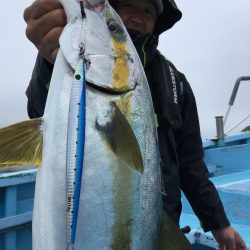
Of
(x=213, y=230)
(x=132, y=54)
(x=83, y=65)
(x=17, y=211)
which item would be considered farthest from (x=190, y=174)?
(x=17, y=211)

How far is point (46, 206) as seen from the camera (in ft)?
4.91

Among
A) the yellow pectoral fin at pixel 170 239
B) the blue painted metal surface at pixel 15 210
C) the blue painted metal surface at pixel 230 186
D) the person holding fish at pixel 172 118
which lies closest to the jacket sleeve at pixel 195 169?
the person holding fish at pixel 172 118

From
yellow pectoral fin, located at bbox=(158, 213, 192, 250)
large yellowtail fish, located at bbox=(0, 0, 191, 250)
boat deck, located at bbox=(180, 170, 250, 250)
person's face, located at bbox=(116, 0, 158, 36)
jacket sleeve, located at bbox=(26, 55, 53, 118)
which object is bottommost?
boat deck, located at bbox=(180, 170, 250, 250)

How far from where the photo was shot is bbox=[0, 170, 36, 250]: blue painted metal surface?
3.48 m

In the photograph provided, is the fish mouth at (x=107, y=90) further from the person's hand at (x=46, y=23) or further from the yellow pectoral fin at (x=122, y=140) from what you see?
the person's hand at (x=46, y=23)

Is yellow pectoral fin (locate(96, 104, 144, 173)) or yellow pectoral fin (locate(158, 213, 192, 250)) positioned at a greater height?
yellow pectoral fin (locate(96, 104, 144, 173))

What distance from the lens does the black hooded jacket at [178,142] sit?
8.38ft

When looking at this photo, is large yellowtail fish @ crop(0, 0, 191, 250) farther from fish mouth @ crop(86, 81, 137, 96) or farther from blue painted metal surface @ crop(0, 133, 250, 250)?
blue painted metal surface @ crop(0, 133, 250, 250)

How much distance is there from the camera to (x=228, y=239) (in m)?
2.77

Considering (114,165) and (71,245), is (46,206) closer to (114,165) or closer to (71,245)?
(71,245)

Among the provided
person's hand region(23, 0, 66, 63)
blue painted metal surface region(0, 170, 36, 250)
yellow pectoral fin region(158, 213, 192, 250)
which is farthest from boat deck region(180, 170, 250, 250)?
person's hand region(23, 0, 66, 63)

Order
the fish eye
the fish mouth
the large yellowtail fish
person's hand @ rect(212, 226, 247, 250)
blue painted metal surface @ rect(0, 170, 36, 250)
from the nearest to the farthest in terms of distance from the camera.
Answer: the large yellowtail fish
the fish mouth
the fish eye
person's hand @ rect(212, 226, 247, 250)
blue painted metal surface @ rect(0, 170, 36, 250)

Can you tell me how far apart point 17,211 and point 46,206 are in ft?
7.80

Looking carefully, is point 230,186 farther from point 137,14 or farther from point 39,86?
point 39,86
